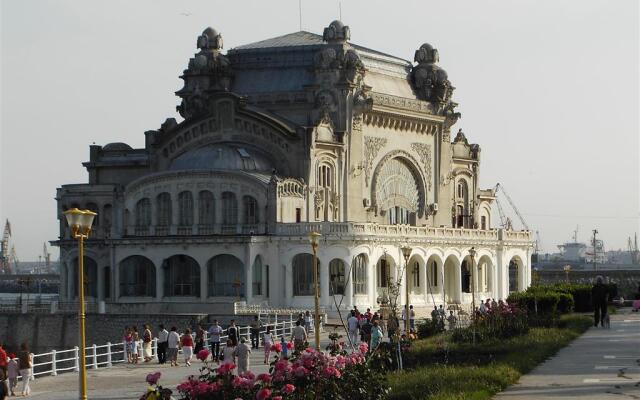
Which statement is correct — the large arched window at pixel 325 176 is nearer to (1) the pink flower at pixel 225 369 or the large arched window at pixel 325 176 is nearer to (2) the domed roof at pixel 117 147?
(2) the domed roof at pixel 117 147

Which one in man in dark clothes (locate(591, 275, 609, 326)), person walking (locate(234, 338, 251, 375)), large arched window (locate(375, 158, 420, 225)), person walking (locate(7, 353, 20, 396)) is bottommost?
person walking (locate(7, 353, 20, 396))

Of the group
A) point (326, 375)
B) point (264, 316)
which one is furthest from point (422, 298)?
point (326, 375)

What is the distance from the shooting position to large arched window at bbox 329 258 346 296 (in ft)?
317

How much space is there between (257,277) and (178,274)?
5390 millimetres

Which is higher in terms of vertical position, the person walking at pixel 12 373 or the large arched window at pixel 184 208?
the large arched window at pixel 184 208

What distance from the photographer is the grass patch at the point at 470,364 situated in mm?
37156

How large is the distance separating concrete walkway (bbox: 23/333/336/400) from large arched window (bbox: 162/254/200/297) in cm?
3584

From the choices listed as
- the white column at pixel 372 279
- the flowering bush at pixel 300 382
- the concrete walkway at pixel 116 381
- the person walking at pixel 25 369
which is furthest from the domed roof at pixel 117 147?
the flowering bush at pixel 300 382

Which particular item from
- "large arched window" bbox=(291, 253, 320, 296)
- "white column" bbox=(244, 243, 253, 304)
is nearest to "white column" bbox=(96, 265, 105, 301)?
"white column" bbox=(244, 243, 253, 304)

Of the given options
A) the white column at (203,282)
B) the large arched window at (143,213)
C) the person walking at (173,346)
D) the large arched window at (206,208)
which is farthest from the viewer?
the large arched window at (143,213)

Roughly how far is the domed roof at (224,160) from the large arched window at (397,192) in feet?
39.1

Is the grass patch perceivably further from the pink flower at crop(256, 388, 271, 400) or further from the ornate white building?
the ornate white building

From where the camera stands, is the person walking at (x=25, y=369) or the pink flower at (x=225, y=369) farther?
the person walking at (x=25, y=369)

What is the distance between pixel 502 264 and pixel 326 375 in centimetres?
8554
